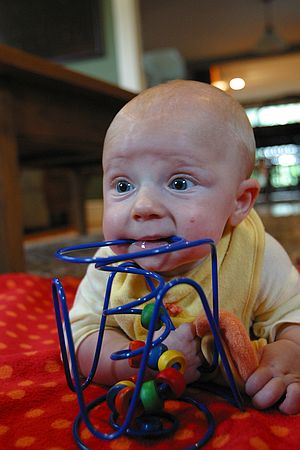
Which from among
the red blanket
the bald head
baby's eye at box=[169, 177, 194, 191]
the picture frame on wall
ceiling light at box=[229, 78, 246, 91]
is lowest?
the red blanket

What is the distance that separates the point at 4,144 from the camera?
1326 mm

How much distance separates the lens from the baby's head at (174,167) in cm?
52

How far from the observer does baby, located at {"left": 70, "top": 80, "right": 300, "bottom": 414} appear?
525 mm

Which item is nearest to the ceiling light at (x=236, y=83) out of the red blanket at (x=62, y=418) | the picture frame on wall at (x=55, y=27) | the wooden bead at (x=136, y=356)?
the picture frame on wall at (x=55, y=27)

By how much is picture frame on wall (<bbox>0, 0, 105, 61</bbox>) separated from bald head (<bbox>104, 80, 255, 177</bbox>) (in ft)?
9.59

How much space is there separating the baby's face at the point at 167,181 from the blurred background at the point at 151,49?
1016 millimetres

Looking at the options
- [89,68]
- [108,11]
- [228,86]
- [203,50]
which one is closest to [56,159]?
[89,68]

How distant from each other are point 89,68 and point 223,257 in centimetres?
299

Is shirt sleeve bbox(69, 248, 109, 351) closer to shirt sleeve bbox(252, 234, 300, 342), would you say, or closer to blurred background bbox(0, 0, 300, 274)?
shirt sleeve bbox(252, 234, 300, 342)

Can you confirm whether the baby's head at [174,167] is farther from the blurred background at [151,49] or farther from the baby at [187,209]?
the blurred background at [151,49]

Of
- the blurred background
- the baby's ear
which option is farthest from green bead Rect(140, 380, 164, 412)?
the blurred background

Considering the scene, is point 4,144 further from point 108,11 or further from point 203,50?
point 203,50

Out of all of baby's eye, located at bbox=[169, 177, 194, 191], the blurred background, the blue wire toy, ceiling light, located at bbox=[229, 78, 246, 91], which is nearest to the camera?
the blue wire toy

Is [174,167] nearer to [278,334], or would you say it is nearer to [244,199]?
[244,199]
